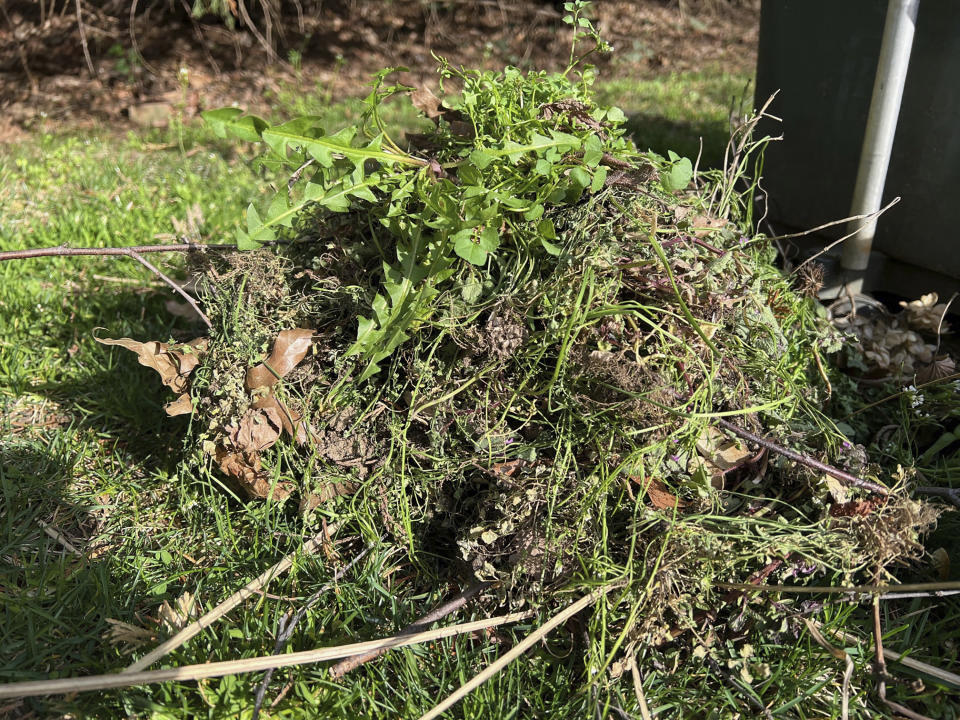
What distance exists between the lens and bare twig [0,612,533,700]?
1.29 m

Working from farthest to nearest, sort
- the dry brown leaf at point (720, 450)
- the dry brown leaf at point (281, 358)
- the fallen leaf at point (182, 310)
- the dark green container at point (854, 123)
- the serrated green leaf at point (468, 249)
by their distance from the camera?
the fallen leaf at point (182, 310), the dark green container at point (854, 123), the dry brown leaf at point (281, 358), the dry brown leaf at point (720, 450), the serrated green leaf at point (468, 249)

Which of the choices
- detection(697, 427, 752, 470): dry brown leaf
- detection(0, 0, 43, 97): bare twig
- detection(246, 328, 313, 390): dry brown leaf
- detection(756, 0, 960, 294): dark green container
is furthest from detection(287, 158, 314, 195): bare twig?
detection(0, 0, 43, 97): bare twig

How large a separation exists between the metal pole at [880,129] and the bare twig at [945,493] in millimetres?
753

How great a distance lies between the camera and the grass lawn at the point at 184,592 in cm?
154

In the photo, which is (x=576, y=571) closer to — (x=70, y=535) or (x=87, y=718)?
(x=87, y=718)

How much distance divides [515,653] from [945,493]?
3.61 ft

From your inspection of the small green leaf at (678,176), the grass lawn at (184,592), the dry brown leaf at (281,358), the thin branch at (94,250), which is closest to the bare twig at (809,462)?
the grass lawn at (184,592)

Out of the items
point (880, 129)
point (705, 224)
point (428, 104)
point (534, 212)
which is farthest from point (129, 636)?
point (880, 129)

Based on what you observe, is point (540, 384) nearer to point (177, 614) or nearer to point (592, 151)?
point (592, 151)

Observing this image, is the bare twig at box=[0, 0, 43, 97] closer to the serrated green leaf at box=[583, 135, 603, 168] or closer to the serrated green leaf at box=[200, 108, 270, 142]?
the serrated green leaf at box=[200, 108, 270, 142]

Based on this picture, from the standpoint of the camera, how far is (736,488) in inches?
71.2

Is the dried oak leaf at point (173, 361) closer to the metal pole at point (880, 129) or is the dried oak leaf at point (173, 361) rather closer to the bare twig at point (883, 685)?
the bare twig at point (883, 685)

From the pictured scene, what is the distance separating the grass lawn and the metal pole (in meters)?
0.82

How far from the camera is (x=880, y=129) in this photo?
2277 millimetres
